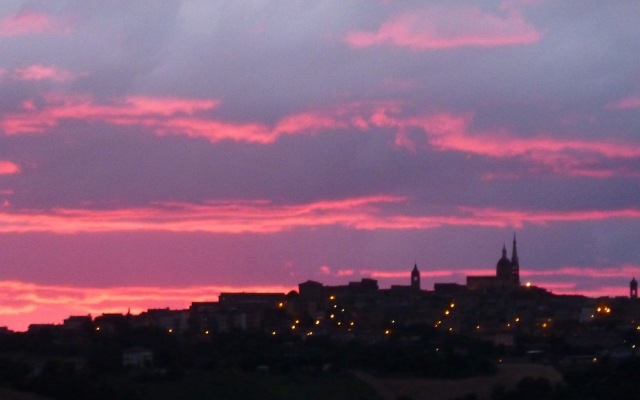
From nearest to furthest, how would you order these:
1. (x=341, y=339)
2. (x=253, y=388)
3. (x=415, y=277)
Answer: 1. (x=253, y=388)
2. (x=341, y=339)
3. (x=415, y=277)

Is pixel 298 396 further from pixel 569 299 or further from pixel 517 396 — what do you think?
pixel 569 299

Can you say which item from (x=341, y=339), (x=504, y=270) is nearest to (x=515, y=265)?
(x=504, y=270)

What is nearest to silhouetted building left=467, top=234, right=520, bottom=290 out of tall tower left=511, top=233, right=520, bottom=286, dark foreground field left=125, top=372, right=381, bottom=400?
tall tower left=511, top=233, right=520, bottom=286

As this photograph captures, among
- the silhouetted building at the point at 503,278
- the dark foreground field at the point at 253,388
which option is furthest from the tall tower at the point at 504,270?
the dark foreground field at the point at 253,388

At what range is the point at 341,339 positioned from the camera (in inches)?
3083

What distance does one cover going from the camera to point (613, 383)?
55.5m

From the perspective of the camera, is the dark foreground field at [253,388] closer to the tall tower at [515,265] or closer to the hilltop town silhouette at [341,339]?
the hilltop town silhouette at [341,339]

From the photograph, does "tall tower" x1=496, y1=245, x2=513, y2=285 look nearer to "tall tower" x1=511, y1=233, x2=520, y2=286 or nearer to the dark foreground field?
"tall tower" x1=511, y1=233, x2=520, y2=286

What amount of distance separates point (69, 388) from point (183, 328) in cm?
3811

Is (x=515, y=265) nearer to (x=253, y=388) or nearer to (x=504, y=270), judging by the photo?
(x=504, y=270)

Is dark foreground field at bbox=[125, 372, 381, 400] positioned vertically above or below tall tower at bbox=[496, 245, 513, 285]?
below

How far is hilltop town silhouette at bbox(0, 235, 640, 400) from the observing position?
58.7 m

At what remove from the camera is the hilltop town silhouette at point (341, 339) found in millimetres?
58719

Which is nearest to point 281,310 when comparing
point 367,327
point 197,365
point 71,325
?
point 367,327
